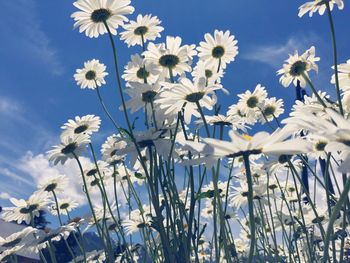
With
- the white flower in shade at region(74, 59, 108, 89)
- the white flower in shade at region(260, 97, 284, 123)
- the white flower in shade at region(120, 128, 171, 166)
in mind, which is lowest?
the white flower in shade at region(120, 128, 171, 166)

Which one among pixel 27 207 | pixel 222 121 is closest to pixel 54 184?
pixel 27 207

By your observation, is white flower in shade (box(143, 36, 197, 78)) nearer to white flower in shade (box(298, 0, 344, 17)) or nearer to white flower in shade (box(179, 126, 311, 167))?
white flower in shade (box(298, 0, 344, 17))

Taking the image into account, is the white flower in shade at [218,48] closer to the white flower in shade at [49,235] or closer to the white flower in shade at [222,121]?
the white flower in shade at [222,121]

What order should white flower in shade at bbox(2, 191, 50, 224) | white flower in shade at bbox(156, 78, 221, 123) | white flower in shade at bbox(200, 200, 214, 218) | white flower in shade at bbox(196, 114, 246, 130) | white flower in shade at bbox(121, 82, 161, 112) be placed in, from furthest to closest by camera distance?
white flower in shade at bbox(200, 200, 214, 218), white flower in shade at bbox(2, 191, 50, 224), white flower in shade at bbox(196, 114, 246, 130), white flower in shade at bbox(121, 82, 161, 112), white flower in shade at bbox(156, 78, 221, 123)

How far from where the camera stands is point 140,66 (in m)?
3.39

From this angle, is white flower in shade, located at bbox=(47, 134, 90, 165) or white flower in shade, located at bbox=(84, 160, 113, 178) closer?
white flower in shade, located at bbox=(47, 134, 90, 165)

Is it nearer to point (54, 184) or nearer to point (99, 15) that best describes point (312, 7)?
point (99, 15)

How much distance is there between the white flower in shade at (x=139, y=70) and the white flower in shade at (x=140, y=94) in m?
0.36

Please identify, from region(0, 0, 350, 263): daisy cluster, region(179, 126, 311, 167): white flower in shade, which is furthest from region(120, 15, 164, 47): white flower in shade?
region(179, 126, 311, 167): white flower in shade

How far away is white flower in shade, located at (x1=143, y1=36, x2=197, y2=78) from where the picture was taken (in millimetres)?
3311

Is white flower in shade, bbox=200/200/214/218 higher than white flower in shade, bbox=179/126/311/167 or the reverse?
higher

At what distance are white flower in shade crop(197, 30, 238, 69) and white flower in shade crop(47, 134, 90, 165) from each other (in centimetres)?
115

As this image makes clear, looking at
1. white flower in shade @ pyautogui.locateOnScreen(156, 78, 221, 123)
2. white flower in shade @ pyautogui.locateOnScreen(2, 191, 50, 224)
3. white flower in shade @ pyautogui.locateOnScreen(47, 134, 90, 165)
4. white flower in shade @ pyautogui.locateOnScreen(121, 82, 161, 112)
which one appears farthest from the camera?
white flower in shade @ pyautogui.locateOnScreen(2, 191, 50, 224)

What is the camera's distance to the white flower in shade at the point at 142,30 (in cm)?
396
